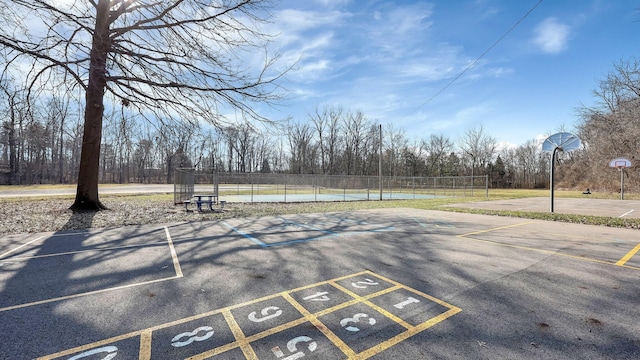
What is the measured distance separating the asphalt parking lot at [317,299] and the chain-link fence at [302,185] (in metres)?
10.6

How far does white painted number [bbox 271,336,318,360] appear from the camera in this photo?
88.1 inches

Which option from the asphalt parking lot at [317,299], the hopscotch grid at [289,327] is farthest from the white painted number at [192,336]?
the hopscotch grid at [289,327]

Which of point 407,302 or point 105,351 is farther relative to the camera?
point 407,302

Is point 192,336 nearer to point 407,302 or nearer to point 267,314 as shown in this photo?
point 267,314

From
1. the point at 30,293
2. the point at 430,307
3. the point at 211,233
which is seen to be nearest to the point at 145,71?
the point at 211,233

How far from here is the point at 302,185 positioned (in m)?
29.4

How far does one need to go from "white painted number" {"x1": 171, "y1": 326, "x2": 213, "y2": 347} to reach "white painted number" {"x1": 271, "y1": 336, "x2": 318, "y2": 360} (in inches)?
27.3

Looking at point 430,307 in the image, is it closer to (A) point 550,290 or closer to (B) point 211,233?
(A) point 550,290

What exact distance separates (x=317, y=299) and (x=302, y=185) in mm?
26146

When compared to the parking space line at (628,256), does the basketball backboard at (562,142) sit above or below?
above

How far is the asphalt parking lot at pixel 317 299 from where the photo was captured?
7.86ft

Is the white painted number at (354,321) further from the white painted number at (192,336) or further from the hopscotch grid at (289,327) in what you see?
the white painted number at (192,336)

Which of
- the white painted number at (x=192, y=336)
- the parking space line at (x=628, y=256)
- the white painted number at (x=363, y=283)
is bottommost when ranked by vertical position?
the white painted number at (x=363, y=283)

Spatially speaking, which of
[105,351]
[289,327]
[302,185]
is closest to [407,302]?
[289,327]
